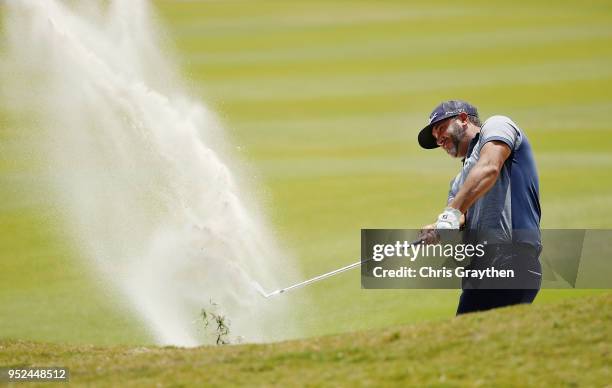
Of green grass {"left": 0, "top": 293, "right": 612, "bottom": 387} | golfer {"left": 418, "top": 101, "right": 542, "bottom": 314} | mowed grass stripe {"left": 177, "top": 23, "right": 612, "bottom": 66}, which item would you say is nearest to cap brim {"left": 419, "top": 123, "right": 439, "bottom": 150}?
golfer {"left": 418, "top": 101, "right": 542, "bottom": 314}

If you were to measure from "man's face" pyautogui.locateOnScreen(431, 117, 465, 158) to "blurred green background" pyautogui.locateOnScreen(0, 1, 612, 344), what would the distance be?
4291mm

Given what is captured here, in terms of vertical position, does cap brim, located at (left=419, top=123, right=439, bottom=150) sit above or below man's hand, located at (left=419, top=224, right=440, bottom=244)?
above

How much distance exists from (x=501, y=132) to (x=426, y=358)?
1.45m

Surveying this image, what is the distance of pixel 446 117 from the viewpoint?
586 centimetres

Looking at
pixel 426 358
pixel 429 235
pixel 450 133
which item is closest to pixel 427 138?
pixel 450 133

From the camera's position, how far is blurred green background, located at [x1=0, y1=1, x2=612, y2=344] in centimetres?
1081

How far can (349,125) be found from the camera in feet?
59.8

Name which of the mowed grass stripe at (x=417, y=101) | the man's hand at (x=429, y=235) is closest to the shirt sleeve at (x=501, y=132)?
the man's hand at (x=429, y=235)

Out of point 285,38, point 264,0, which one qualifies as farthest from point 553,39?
point 264,0

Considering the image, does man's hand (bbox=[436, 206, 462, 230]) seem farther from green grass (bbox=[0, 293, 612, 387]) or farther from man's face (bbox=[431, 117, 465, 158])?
man's face (bbox=[431, 117, 465, 158])

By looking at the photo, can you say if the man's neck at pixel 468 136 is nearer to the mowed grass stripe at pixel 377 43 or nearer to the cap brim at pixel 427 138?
the cap brim at pixel 427 138

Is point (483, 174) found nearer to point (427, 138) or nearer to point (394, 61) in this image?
point (427, 138)

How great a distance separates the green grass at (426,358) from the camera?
444cm

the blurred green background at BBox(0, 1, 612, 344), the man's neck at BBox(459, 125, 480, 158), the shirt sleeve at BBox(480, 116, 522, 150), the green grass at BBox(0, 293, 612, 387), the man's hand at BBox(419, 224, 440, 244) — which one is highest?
the blurred green background at BBox(0, 1, 612, 344)
